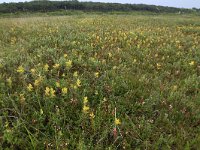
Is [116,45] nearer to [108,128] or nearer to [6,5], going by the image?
[108,128]

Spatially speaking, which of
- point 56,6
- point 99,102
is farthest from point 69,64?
point 56,6

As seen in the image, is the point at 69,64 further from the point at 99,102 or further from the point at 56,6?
the point at 56,6

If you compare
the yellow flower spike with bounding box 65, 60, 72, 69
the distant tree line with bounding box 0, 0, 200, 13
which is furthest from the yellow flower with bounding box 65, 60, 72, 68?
the distant tree line with bounding box 0, 0, 200, 13

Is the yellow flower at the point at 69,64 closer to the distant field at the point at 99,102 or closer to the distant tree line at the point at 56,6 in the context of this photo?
the distant field at the point at 99,102

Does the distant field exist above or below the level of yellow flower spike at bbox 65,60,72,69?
below

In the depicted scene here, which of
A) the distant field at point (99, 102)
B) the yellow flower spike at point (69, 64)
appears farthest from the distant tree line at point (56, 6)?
the yellow flower spike at point (69, 64)

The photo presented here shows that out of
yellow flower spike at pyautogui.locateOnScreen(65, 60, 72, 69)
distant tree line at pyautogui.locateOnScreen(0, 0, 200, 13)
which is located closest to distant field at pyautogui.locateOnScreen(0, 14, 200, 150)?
yellow flower spike at pyautogui.locateOnScreen(65, 60, 72, 69)

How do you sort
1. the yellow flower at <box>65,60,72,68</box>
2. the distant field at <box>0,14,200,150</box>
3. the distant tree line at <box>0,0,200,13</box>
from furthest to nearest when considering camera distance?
the distant tree line at <box>0,0,200,13</box>
the yellow flower at <box>65,60,72,68</box>
the distant field at <box>0,14,200,150</box>

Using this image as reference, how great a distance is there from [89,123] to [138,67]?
3.09 metres

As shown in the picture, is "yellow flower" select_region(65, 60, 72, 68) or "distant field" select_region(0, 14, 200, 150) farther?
"yellow flower" select_region(65, 60, 72, 68)

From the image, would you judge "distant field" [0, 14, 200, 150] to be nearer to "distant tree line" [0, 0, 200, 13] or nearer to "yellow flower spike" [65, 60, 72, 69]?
"yellow flower spike" [65, 60, 72, 69]

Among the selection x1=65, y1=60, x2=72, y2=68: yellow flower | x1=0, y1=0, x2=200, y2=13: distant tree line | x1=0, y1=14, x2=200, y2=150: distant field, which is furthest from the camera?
x1=0, y1=0, x2=200, y2=13: distant tree line

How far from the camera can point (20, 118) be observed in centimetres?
436

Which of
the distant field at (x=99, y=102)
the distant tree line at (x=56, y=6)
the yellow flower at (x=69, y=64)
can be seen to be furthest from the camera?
the distant tree line at (x=56, y=6)
